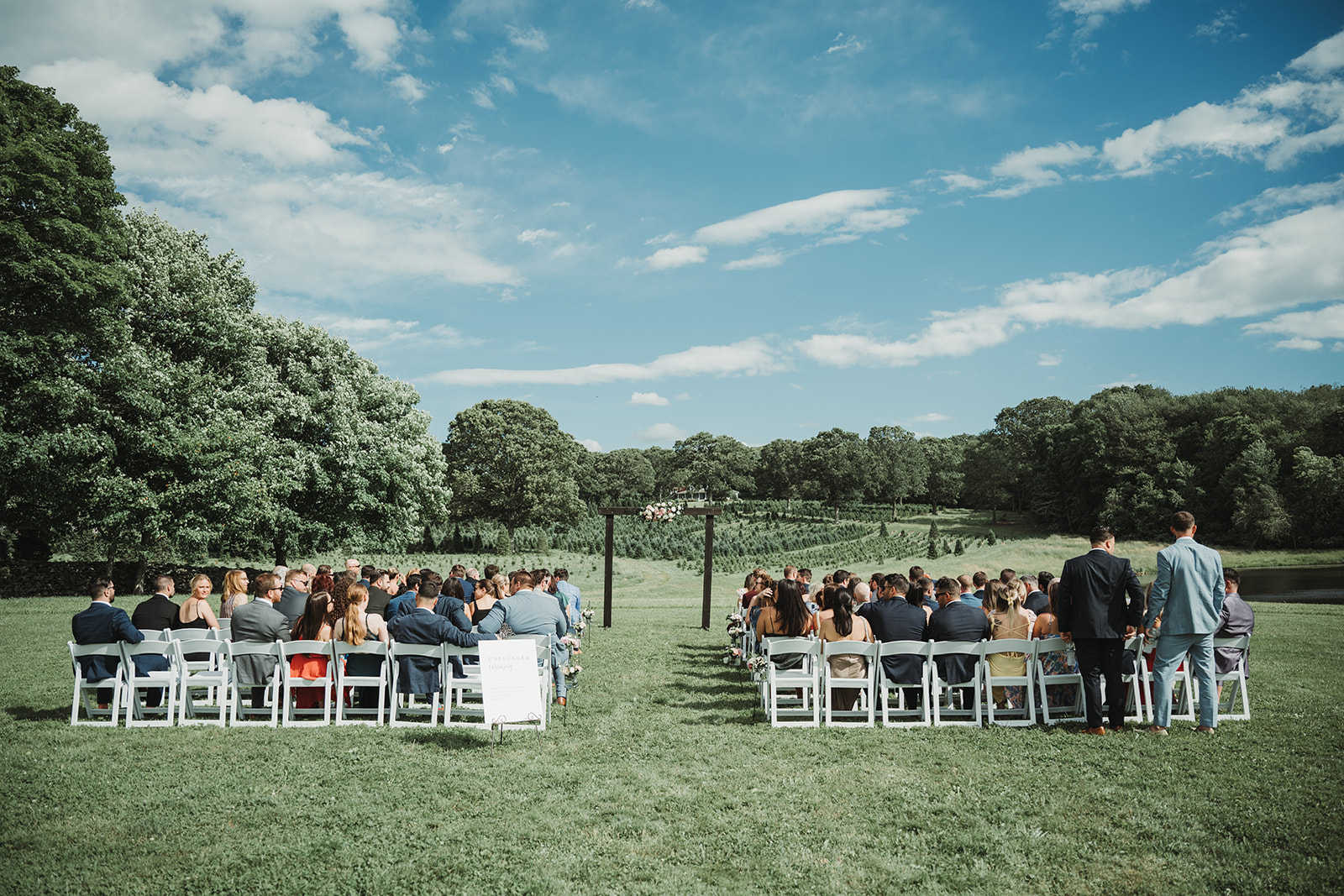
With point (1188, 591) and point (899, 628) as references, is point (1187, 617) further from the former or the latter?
point (899, 628)

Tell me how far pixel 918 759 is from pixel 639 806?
110 inches

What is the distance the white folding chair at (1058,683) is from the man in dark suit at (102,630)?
9.77 m

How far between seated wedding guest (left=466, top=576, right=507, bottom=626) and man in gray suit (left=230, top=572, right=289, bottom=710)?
2.16 meters

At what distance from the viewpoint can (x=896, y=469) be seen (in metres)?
76.8

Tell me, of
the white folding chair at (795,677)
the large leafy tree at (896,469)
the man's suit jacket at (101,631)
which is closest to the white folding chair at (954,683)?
the white folding chair at (795,677)

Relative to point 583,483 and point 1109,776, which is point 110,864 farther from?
point 583,483

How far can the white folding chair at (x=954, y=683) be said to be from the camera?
7.79m

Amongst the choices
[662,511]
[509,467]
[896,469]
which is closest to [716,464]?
[896,469]

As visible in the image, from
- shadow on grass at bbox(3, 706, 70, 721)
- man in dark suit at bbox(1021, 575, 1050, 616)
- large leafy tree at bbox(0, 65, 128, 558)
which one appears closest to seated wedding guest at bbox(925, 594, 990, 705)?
man in dark suit at bbox(1021, 575, 1050, 616)

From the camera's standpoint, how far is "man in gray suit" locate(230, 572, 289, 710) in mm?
8016

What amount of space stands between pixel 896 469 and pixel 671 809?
247 ft

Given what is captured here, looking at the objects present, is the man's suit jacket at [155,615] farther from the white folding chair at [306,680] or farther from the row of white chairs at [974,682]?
the row of white chairs at [974,682]

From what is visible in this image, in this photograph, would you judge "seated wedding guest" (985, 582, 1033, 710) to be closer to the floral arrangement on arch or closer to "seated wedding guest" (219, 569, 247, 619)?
"seated wedding guest" (219, 569, 247, 619)

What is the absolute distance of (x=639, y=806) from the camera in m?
5.59
